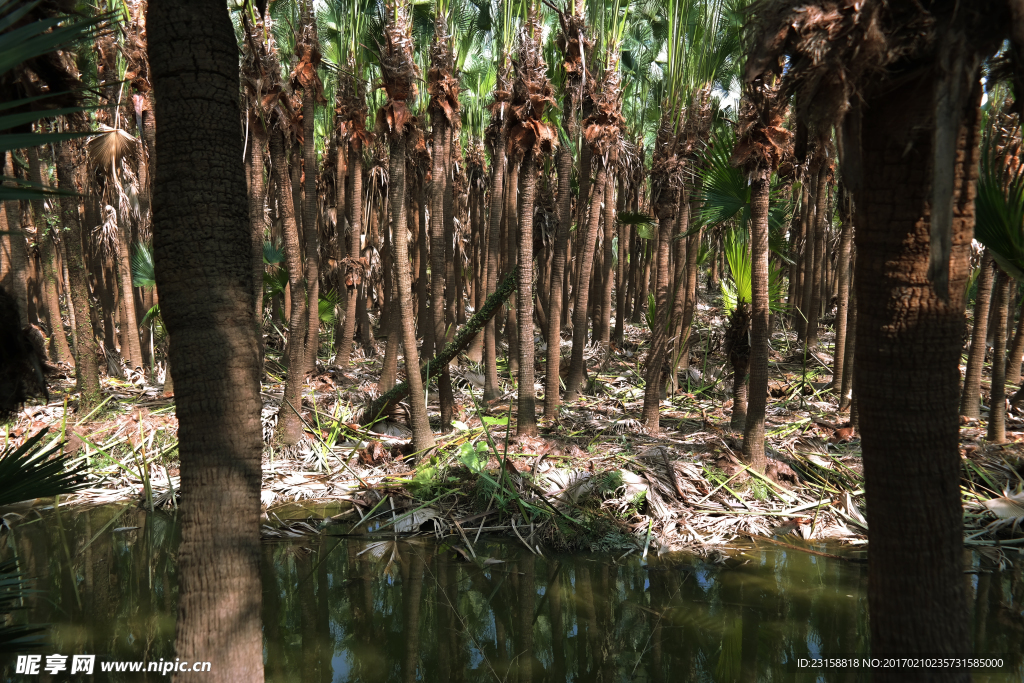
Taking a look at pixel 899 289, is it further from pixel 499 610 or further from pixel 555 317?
pixel 555 317

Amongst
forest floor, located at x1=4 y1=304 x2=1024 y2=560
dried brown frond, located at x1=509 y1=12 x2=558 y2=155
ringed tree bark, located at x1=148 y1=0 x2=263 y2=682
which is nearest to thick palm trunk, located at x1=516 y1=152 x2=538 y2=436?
dried brown frond, located at x1=509 y1=12 x2=558 y2=155

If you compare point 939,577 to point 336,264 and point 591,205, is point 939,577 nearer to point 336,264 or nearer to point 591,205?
point 591,205

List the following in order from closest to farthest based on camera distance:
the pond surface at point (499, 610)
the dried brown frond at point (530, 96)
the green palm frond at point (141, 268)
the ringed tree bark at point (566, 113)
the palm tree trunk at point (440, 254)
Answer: the pond surface at point (499, 610) < the dried brown frond at point (530, 96) < the ringed tree bark at point (566, 113) < the palm tree trunk at point (440, 254) < the green palm frond at point (141, 268)

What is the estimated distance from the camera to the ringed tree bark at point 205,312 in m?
3.08

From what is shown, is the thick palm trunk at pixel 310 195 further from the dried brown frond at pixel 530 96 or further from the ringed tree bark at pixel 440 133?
the dried brown frond at pixel 530 96

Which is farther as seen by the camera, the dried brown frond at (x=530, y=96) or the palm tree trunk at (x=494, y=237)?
the palm tree trunk at (x=494, y=237)

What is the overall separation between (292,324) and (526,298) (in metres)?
4.09

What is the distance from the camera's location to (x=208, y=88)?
310cm

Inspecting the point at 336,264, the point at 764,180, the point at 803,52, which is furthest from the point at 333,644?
the point at 336,264

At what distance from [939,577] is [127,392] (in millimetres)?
14616

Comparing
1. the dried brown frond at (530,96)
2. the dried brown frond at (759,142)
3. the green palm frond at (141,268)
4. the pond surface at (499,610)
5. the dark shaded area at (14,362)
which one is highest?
the dried brown frond at (530,96)

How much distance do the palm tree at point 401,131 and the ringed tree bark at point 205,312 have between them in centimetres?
643

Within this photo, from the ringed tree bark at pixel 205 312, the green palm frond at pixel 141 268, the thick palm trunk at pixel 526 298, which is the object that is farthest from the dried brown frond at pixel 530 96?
the green palm frond at pixel 141 268

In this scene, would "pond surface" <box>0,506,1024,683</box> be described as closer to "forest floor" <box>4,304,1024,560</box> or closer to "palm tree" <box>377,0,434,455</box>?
"forest floor" <box>4,304,1024,560</box>
